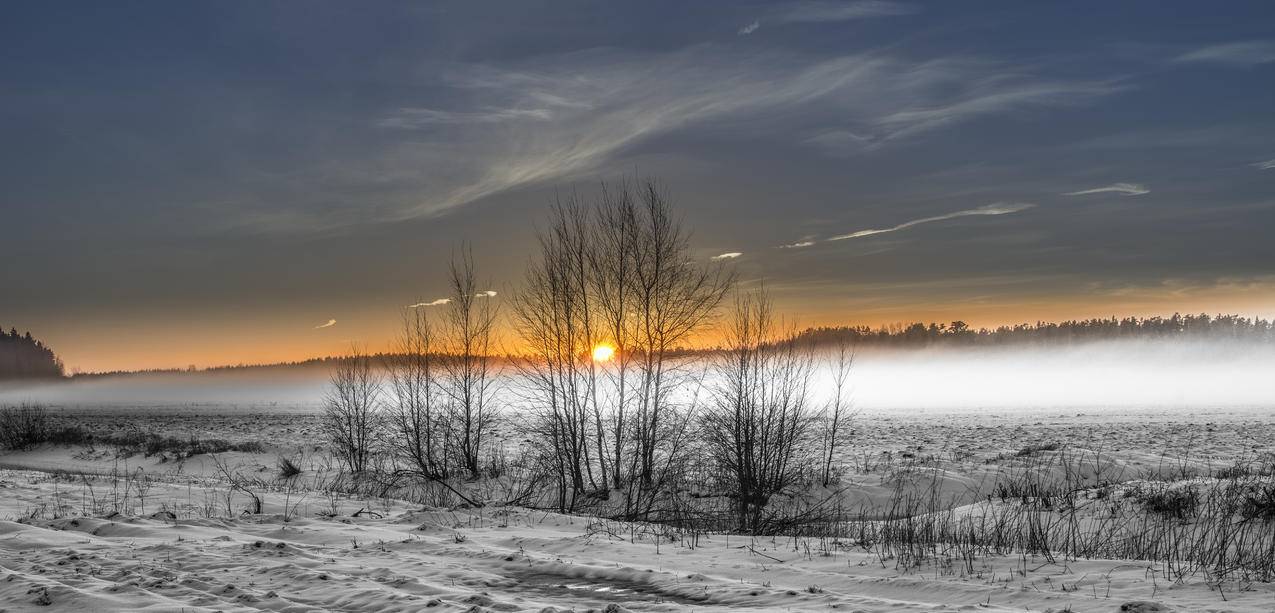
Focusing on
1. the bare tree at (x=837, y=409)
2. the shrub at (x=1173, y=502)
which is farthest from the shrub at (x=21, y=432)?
the shrub at (x=1173, y=502)

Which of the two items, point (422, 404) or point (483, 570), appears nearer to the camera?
point (483, 570)

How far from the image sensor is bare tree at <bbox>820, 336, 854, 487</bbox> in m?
19.5

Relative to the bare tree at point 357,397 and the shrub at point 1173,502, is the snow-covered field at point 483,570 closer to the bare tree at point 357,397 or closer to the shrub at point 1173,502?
the shrub at point 1173,502

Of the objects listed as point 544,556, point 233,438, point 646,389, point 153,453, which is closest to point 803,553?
point 544,556

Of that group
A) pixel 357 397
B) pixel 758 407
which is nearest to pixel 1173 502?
pixel 758 407

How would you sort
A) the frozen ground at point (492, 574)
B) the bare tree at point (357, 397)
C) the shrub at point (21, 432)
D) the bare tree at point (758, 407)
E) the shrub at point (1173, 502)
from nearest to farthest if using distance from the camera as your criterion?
the frozen ground at point (492, 574)
the shrub at point (1173, 502)
the bare tree at point (758, 407)
the bare tree at point (357, 397)
the shrub at point (21, 432)

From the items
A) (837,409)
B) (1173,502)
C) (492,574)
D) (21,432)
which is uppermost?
(837,409)

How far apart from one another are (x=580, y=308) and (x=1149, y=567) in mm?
16701

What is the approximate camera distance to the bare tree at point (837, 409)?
64.1 feet

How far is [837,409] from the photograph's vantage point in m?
20.1

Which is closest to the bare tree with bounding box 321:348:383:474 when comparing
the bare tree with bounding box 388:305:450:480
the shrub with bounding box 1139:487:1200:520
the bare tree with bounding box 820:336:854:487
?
the bare tree with bounding box 388:305:450:480

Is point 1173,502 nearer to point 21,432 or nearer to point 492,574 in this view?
point 492,574

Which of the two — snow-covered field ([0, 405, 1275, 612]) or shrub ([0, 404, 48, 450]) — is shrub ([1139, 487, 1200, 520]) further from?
shrub ([0, 404, 48, 450])

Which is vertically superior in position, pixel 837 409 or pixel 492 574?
pixel 837 409
